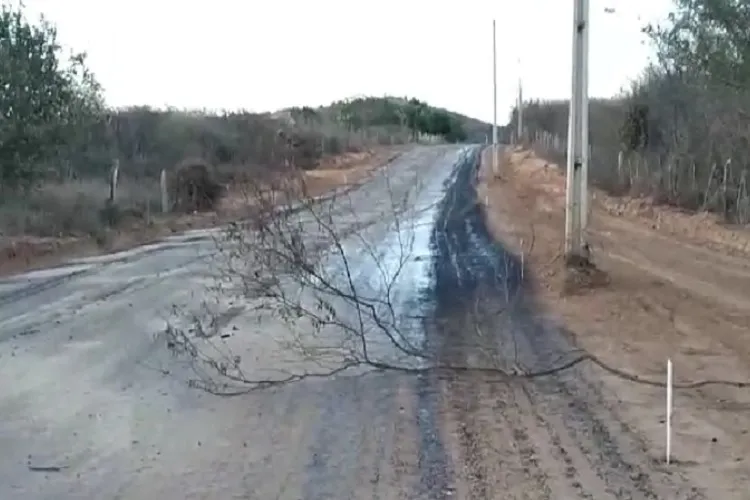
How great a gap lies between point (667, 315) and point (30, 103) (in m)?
19.3

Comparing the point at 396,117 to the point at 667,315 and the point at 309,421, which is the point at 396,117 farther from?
the point at 309,421

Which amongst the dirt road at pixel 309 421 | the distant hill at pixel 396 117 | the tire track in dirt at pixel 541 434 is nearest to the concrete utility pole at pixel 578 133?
the dirt road at pixel 309 421

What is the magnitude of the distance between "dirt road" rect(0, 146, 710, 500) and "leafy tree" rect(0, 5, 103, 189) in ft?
41.5

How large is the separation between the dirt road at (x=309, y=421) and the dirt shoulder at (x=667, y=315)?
33 cm

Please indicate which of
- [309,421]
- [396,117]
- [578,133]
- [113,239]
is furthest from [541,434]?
[396,117]

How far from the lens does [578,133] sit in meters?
18.3

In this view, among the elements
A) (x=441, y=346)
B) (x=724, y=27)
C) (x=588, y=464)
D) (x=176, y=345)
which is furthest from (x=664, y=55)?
(x=588, y=464)

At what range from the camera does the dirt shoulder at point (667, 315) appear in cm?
876

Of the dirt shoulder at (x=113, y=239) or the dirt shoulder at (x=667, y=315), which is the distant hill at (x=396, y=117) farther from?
the dirt shoulder at (x=667, y=315)

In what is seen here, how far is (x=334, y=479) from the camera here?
7742mm

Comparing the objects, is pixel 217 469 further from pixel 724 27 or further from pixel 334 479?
pixel 724 27

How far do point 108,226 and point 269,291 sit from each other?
1935cm

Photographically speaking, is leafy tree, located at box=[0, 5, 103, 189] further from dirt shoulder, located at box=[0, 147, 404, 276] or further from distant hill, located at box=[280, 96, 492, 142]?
distant hill, located at box=[280, 96, 492, 142]

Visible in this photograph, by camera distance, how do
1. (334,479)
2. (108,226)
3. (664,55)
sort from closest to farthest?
(334,479) → (664,55) → (108,226)
